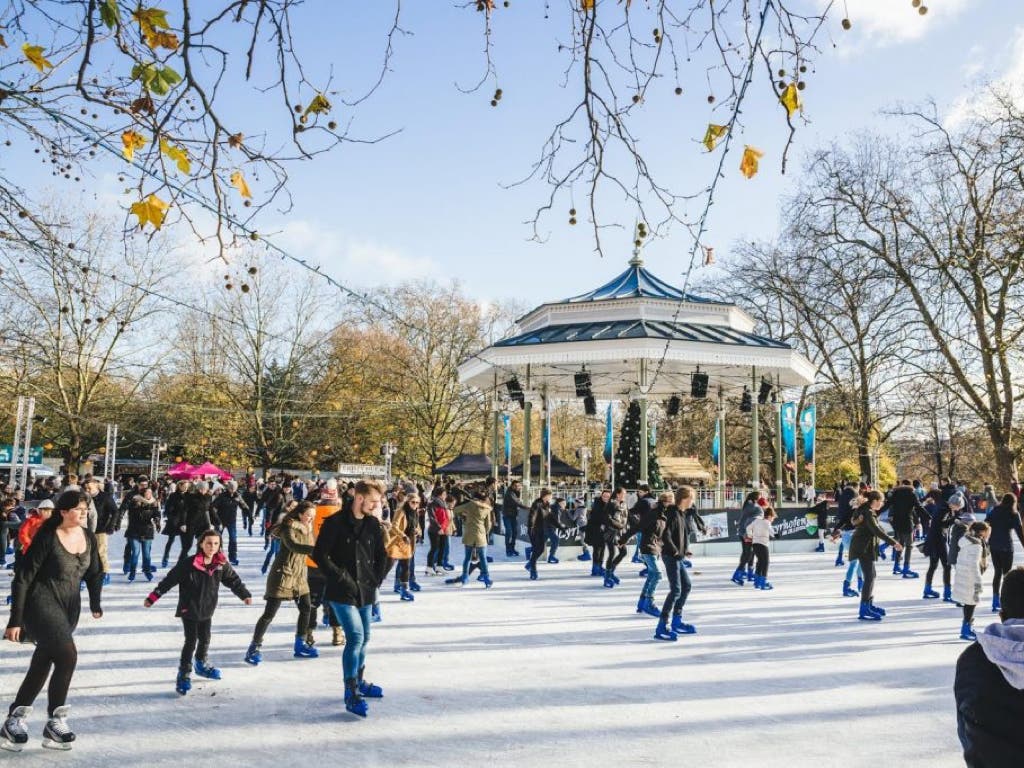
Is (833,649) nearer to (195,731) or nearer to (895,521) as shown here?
(195,731)

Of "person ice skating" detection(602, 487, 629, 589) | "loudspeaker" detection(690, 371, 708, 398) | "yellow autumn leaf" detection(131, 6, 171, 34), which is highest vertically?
"loudspeaker" detection(690, 371, 708, 398)

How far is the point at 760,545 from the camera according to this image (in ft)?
41.6

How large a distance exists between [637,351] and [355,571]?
44.6ft

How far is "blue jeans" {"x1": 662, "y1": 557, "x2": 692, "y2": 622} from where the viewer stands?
8.41 m

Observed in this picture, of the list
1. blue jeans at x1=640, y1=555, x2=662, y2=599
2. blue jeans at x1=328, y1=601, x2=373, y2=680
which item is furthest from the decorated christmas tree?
blue jeans at x1=328, y1=601, x2=373, y2=680

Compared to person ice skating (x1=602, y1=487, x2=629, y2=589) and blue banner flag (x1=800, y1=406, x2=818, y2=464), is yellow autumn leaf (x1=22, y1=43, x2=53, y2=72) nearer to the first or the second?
person ice skating (x1=602, y1=487, x2=629, y2=589)

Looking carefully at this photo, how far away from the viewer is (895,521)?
1407cm

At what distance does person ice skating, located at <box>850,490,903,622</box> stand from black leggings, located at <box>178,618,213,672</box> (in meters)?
7.51

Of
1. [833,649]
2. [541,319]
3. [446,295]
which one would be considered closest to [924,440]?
[446,295]

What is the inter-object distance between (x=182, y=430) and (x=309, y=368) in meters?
6.85

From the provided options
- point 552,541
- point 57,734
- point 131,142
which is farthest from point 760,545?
point 131,142

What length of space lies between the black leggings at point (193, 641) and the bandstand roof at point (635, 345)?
1247 cm

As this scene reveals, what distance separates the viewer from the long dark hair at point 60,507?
16.3 ft

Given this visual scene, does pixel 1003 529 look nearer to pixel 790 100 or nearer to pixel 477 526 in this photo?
pixel 477 526
